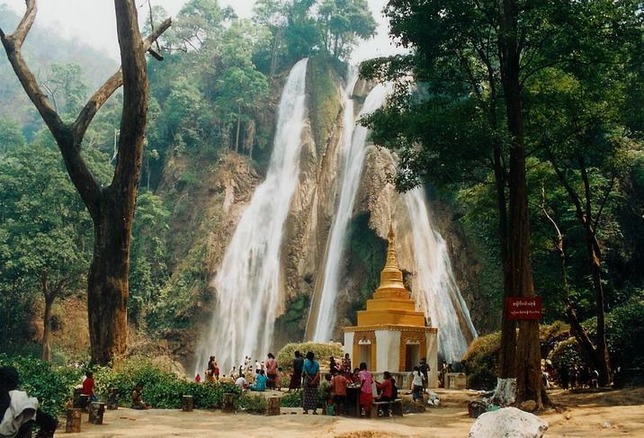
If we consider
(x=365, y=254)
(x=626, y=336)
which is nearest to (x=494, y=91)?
(x=626, y=336)

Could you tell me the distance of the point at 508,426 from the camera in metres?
6.52

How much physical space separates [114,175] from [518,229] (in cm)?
908

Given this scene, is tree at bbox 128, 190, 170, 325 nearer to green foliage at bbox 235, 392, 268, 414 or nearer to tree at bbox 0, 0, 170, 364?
tree at bbox 0, 0, 170, 364

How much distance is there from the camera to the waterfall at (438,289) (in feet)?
103

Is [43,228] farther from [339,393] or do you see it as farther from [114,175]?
[339,393]

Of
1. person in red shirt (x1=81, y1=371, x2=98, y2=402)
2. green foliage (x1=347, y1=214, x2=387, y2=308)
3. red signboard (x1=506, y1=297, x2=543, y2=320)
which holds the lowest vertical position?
person in red shirt (x1=81, y1=371, x2=98, y2=402)

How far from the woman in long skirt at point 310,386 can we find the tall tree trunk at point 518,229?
4.04 meters

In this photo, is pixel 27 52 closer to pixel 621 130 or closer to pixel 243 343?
pixel 243 343

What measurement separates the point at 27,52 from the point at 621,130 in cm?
11502

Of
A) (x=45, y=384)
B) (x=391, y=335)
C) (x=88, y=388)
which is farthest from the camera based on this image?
(x=391, y=335)

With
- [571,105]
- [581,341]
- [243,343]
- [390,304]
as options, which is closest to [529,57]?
[571,105]

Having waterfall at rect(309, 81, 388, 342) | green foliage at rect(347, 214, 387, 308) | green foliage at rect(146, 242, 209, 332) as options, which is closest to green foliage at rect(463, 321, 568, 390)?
waterfall at rect(309, 81, 388, 342)

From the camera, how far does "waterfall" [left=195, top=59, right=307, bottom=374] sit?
36188 mm

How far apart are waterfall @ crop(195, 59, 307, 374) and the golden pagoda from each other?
11.5 m
